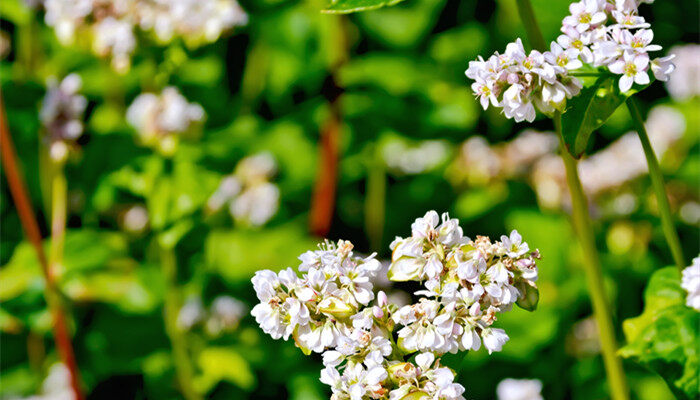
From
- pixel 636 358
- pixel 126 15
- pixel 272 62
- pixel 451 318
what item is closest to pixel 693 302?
pixel 636 358

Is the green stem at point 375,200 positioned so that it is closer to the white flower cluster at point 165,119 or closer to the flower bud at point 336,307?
the white flower cluster at point 165,119

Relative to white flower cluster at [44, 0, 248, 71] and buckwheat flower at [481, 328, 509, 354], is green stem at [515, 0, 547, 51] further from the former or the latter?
white flower cluster at [44, 0, 248, 71]

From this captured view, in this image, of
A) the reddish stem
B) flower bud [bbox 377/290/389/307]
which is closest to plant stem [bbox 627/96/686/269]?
flower bud [bbox 377/290/389/307]

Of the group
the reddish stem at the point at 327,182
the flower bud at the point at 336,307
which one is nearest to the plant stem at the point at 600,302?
the flower bud at the point at 336,307

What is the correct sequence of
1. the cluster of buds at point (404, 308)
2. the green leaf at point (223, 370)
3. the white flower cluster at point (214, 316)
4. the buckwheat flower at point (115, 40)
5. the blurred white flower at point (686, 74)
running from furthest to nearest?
1. the blurred white flower at point (686, 74)
2. the white flower cluster at point (214, 316)
3. the green leaf at point (223, 370)
4. the buckwheat flower at point (115, 40)
5. the cluster of buds at point (404, 308)

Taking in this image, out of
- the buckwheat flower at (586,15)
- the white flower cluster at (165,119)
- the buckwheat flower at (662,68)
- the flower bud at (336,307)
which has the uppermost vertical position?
the buckwheat flower at (586,15)

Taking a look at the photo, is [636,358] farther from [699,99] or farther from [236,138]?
[699,99]
